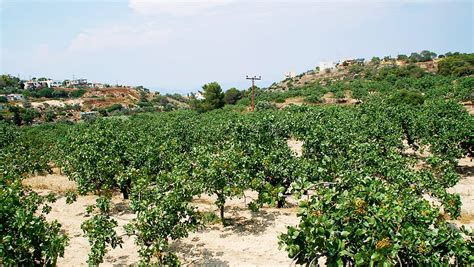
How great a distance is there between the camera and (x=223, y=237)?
55.2 ft

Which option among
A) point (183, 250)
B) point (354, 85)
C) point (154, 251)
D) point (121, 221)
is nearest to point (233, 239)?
point (183, 250)

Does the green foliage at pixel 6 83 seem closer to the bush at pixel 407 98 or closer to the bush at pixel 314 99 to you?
the bush at pixel 314 99

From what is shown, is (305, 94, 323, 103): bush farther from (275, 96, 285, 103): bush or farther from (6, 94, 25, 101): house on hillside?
(6, 94, 25, 101): house on hillside

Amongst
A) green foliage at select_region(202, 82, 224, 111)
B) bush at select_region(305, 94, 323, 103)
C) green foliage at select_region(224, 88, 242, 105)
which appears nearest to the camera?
bush at select_region(305, 94, 323, 103)

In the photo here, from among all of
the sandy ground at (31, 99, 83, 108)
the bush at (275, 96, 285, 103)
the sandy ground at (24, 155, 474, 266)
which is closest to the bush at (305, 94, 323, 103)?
the bush at (275, 96, 285, 103)

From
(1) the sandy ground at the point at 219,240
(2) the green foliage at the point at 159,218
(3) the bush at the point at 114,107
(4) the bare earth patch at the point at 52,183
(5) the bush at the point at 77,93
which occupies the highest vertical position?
(5) the bush at the point at 77,93

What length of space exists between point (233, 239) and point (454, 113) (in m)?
25.7

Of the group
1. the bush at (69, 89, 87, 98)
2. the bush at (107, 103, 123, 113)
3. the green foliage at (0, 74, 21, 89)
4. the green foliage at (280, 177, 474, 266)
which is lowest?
the green foliage at (280, 177, 474, 266)

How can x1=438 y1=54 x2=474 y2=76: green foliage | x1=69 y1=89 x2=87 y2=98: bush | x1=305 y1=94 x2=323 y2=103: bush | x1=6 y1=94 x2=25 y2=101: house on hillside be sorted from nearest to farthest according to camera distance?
x1=305 y1=94 x2=323 y2=103: bush, x1=438 y1=54 x2=474 y2=76: green foliage, x1=6 y1=94 x2=25 y2=101: house on hillside, x1=69 y1=89 x2=87 y2=98: bush

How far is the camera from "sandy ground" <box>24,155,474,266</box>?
14.7m

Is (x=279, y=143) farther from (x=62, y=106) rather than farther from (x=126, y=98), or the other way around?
(x=126, y=98)

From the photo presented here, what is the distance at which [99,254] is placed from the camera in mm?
10828

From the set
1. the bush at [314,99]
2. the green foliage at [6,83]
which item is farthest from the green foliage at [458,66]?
the green foliage at [6,83]

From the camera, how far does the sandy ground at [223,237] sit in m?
14.7
